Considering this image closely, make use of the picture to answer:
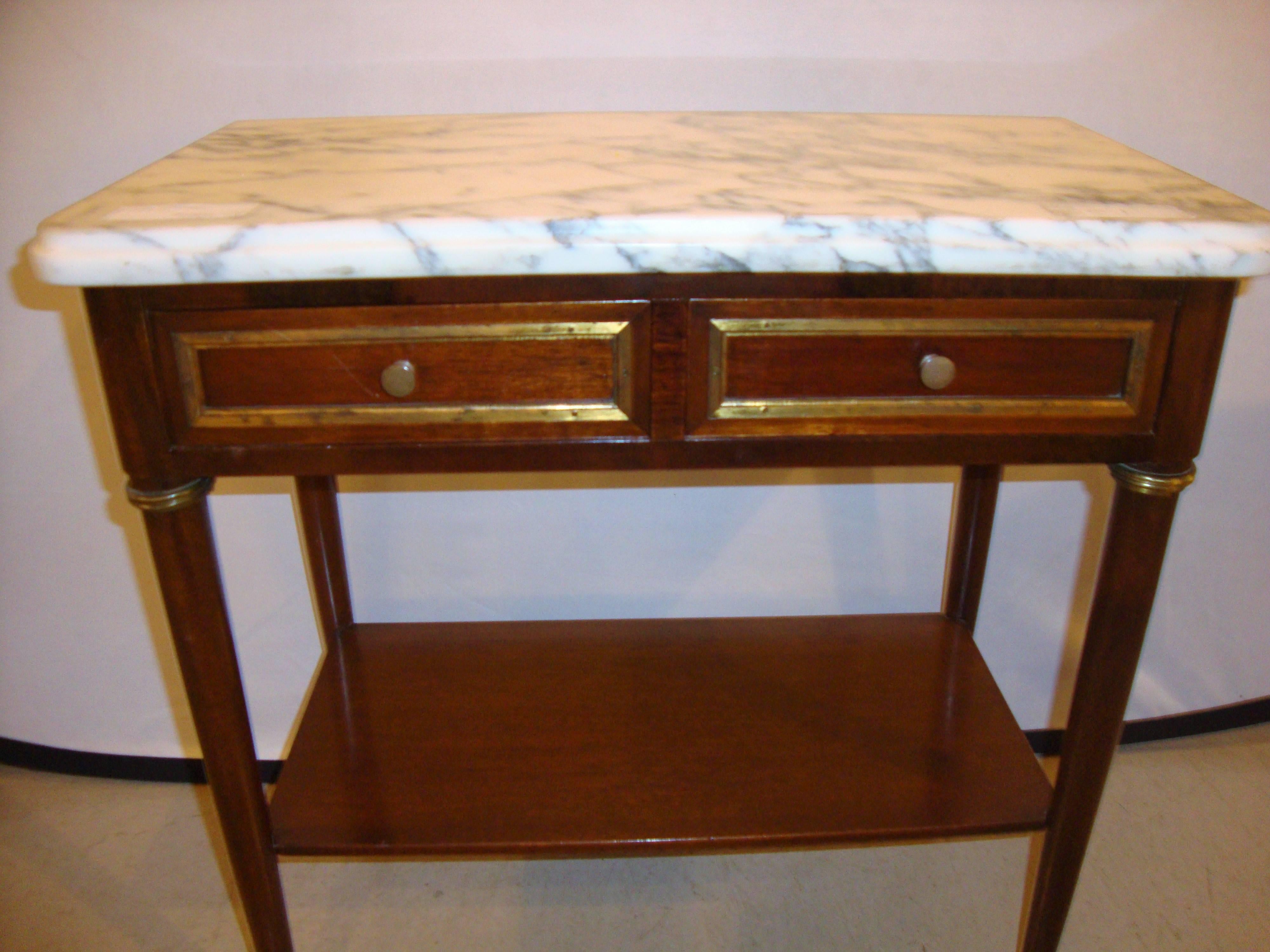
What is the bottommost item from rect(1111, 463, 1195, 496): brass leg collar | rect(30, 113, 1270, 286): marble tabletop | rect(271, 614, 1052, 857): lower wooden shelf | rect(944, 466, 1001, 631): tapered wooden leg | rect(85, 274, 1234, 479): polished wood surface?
rect(271, 614, 1052, 857): lower wooden shelf

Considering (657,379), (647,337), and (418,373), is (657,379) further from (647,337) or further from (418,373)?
(418,373)

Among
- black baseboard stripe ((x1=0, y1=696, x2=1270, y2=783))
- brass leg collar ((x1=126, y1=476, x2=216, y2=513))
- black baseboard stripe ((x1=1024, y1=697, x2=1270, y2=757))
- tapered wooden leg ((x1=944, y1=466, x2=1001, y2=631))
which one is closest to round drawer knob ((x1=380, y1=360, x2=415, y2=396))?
brass leg collar ((x1=126, y1=476, x2=216, y2=513))

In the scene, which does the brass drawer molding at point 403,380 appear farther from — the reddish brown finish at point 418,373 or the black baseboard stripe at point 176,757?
the black baseboard stripe at point 176,757

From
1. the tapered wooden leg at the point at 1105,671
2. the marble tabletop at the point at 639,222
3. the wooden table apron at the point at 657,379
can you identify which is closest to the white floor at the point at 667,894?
the tapered wooden leg at the point at 1105,671

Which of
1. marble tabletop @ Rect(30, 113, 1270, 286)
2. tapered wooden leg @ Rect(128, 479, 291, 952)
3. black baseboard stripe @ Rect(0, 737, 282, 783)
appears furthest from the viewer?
black baseboard stripe @ Rect(0, 737, 282, 783)

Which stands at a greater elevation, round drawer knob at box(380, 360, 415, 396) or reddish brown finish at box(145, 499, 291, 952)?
round drawer knob at box(380, 360, 415, 396)

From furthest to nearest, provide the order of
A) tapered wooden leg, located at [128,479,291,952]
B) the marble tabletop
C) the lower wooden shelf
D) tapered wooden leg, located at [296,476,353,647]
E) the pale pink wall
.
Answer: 1. tapered wooden leg, located at [296,476,353,647]
2. the pale pink wall
3. the lower wooden shelf
4. tapered wooden leg, located at [128,479,291,952]
5. the marble tabletop

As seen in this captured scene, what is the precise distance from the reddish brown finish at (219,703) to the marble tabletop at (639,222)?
21 cm

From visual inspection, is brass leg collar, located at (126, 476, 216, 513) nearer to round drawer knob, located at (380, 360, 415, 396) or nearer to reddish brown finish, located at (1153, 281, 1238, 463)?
round drawer knob, located at (380, 360, 415, 396)

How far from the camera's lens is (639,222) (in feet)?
2.12

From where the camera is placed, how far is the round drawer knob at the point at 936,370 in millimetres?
706

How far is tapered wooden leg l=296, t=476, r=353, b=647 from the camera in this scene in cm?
117

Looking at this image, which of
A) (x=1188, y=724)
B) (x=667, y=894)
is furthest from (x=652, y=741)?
(x=1188, y=724)

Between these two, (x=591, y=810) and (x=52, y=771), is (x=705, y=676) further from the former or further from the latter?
(x=52, y=771)
